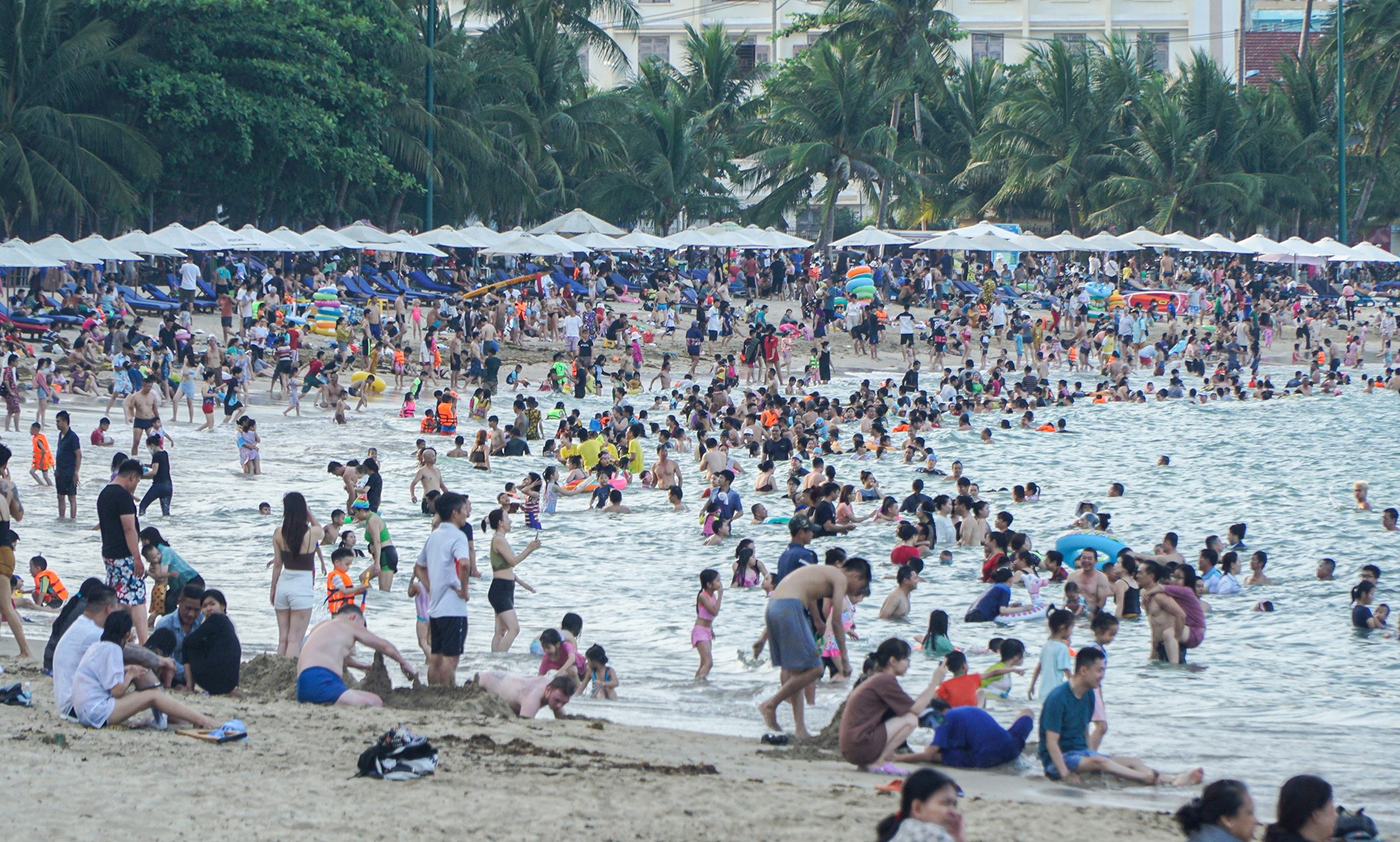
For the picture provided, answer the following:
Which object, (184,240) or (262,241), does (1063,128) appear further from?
(184,240)

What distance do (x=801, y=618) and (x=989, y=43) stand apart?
2251 inches

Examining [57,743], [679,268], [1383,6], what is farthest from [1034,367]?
[57,743]

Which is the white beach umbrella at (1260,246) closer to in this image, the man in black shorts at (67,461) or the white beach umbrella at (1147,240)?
the white beach umbrella at (1147,240)

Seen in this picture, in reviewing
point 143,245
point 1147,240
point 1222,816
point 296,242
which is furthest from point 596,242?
point 1222,816

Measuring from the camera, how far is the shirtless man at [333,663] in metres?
8.36

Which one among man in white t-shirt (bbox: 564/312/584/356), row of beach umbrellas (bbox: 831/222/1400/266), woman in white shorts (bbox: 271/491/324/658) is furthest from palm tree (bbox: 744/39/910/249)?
woman in white shorts (bbox: 271/491/324/658)

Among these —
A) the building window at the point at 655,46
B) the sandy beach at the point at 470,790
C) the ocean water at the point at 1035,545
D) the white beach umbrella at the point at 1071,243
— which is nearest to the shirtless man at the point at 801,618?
the sandy beach at the point at 470,790

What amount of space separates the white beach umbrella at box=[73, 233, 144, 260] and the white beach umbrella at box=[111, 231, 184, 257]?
0.10 meters

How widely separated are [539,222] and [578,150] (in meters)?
2.75

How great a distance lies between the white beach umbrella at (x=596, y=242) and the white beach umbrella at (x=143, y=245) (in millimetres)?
8975

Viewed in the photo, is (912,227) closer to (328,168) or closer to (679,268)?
(679,268)

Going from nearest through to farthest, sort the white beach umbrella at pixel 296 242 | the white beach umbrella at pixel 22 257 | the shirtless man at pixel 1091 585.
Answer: the shirtless man at pixel 1091 585
the white beach umbrella at pixel 22 257
the white beach umbrella at pixel 296 242

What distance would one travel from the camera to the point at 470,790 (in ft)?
21.4

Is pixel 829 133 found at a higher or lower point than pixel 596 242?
higher
